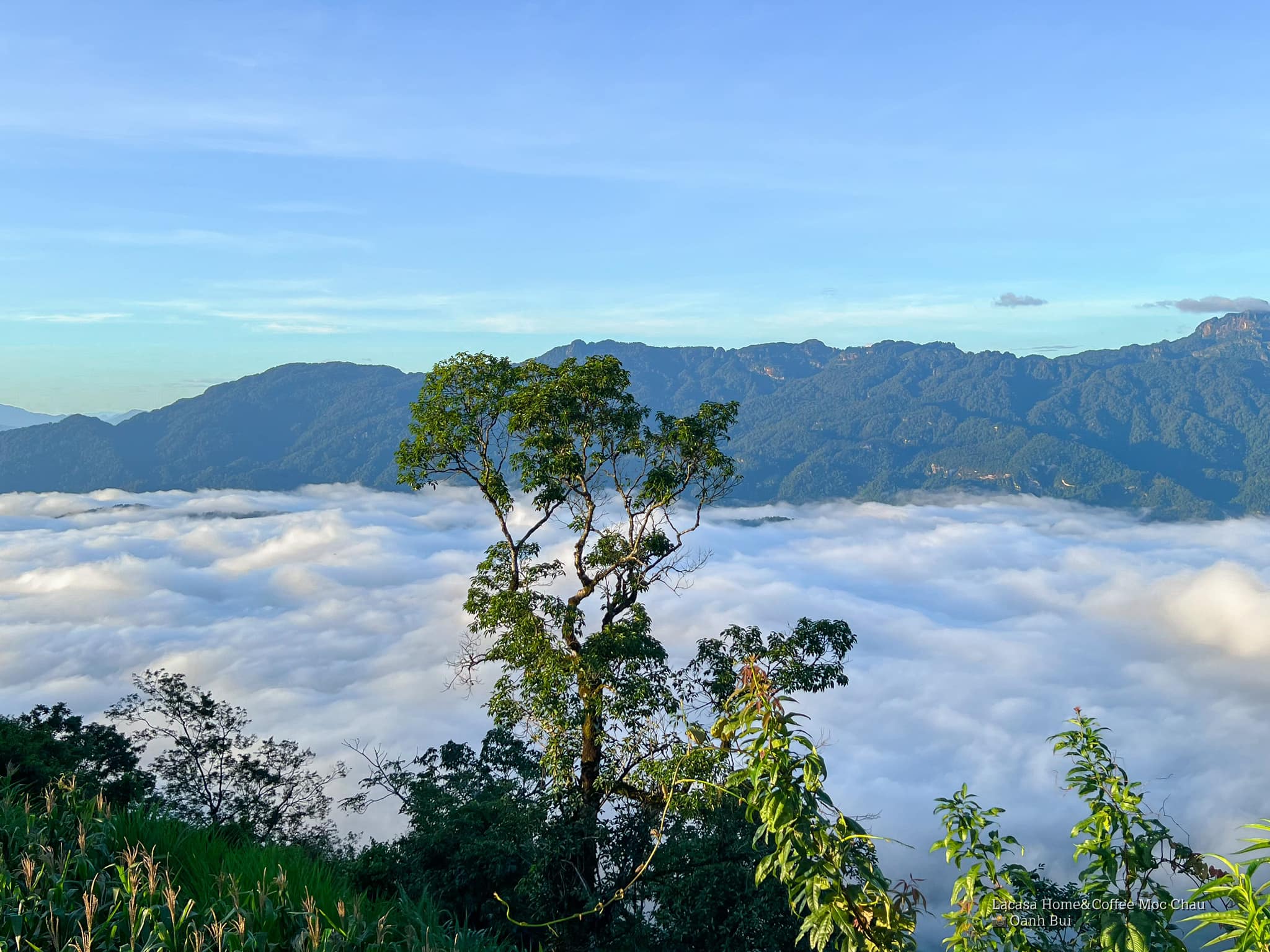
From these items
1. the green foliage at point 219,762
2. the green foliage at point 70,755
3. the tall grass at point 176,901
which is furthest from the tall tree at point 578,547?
the green foliage at point 219,762

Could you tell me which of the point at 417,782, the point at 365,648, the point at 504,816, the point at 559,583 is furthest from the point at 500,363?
A: the point at 365,648

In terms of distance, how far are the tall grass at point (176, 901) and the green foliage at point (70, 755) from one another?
2.60 meters

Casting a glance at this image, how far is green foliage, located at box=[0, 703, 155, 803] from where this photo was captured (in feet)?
38.3

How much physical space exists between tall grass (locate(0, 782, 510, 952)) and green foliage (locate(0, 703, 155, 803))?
2604mm

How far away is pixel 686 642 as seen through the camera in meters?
177

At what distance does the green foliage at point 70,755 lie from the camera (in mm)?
11669

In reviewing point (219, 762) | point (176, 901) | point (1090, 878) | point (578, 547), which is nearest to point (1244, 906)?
point (1090, 878)

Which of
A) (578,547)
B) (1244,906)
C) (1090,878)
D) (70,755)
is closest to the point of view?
(1244,906)

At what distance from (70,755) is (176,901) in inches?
651

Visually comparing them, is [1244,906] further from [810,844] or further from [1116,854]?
[810,844]

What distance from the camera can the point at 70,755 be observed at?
1792 cm

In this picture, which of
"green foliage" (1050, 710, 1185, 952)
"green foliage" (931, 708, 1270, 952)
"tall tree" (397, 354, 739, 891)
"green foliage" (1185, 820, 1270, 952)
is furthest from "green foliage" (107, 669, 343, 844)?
"green foliage" (1185, 820, 1270, 952)

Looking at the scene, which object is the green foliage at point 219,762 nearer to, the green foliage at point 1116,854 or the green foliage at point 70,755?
the green foliage at point 70,755

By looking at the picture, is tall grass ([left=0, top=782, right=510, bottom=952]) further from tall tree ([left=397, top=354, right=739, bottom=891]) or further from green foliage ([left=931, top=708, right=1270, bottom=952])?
tall tree ([left=397, top=354, right=739, bottom=891])
